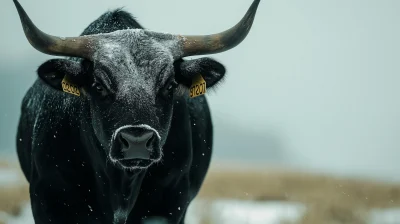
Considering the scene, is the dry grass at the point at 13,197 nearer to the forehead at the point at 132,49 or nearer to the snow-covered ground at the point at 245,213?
the snow-covered ground at the point at 245,213

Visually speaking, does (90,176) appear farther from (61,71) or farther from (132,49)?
(132,49)

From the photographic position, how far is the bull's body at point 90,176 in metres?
6.40

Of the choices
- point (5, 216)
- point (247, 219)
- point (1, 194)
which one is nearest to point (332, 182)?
point (247, 219)

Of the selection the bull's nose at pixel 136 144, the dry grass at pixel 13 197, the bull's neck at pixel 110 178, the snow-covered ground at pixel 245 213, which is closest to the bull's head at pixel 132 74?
the bull's nose at pixel 136 144

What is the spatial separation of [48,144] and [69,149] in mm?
204

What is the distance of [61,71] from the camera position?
6.09 meters

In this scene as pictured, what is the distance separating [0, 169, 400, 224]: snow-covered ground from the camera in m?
10.6

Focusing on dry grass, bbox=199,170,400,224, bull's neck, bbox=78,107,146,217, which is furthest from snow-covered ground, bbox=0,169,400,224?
bull's neck, bbox=78,107,146,217

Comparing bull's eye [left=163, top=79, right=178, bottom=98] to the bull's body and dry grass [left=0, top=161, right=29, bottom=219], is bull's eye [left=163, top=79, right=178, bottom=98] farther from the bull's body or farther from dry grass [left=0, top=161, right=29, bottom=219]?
dry grass [left=0, top=161, right=29, bottom=219]

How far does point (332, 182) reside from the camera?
53.7 feet

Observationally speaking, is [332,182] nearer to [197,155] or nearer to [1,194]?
[1,194]

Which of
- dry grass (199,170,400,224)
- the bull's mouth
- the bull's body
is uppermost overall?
the bull's mouth

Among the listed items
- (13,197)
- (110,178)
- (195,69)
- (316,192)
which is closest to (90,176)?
(110,178)

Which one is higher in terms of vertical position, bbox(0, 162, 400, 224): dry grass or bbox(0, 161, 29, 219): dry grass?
bbox(0, 161, 29, 219): dry grass
